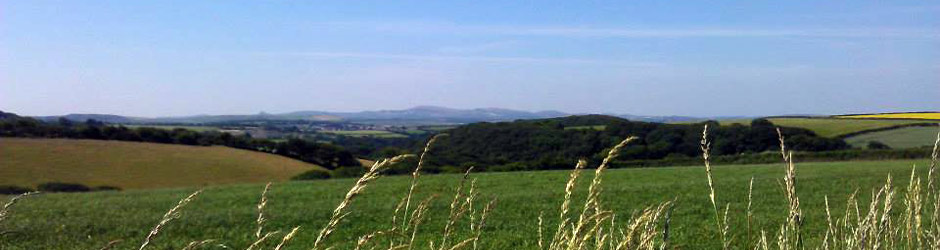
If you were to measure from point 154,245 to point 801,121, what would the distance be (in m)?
39.4

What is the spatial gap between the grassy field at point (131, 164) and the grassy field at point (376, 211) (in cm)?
1449

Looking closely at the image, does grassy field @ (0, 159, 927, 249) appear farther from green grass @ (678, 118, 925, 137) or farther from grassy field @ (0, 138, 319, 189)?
green grass @ (678, 118, 925, 137)

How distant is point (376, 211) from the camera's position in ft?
48.2

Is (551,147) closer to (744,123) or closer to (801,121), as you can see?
(744,123)

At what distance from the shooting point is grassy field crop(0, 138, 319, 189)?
33406 mm

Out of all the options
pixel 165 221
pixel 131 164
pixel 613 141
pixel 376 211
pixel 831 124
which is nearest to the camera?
pixel 165 221

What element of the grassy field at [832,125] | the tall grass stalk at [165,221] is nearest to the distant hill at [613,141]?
the grassy field at [832,125]

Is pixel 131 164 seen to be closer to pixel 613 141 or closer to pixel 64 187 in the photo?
pixel 64 187

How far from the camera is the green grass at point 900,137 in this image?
3347cm

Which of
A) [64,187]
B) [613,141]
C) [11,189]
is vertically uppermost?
[613,141]

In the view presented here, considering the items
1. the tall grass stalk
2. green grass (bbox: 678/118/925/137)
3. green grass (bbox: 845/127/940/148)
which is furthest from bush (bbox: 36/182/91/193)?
green grass (bbox: 845/127/940/148)

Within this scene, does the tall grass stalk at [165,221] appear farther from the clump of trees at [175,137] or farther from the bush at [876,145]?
the clump of trees at [175,137]

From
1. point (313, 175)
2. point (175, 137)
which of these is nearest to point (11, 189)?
point (313, 175)

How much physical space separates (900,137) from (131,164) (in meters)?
37.7
